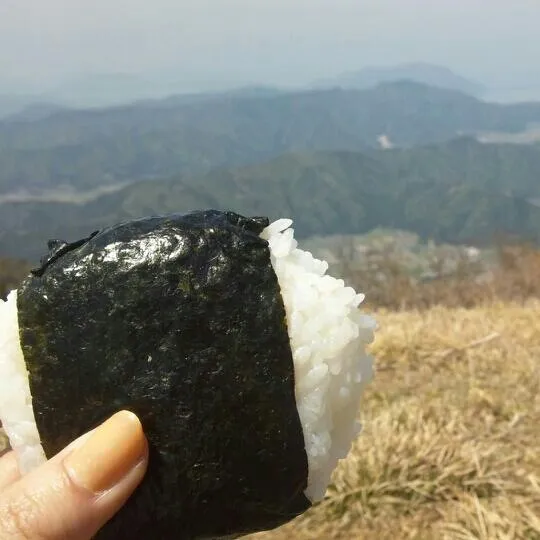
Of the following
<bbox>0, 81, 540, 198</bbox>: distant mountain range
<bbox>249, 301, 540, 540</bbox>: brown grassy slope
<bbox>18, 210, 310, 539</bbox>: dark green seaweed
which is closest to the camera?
<bbox>18, 210, 310, 539</bbox>: dark green seaweed

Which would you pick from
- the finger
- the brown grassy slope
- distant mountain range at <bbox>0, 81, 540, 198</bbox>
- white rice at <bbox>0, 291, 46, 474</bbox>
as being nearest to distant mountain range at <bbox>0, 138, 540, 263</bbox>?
distant mountain range at <bbox>0, 81, 540, 198</bbox>

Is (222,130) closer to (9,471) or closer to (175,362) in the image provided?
(9,471)

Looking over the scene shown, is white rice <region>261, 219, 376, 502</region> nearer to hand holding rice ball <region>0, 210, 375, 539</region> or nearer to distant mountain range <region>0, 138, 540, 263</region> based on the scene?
hand holding rice ball <region>0, 210, 375, 539</region>

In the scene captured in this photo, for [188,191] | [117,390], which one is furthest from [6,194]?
[117,390]

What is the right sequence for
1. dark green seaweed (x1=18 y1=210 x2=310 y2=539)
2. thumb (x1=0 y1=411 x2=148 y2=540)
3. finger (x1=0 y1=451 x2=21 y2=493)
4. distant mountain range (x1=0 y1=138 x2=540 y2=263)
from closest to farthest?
thumb (x1=0 y1=411 x2=148 y2=540)
dark green seaweed (x1=18 y1=210 x2=310 y2=539)
finger (x1=0 y1=451 x2=21 y2=493)
distant mountain range (x1=0 y1=138 x2=540 y2=263)

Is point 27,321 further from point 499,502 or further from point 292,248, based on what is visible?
point 499,502

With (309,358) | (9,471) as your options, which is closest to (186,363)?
(309,358)
